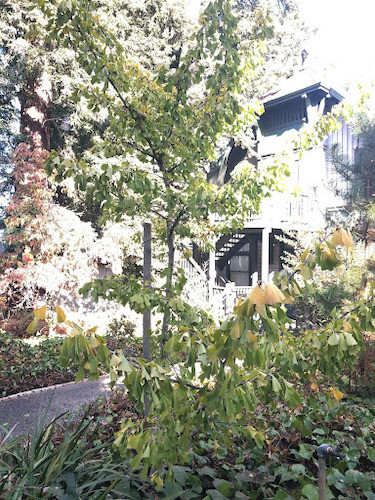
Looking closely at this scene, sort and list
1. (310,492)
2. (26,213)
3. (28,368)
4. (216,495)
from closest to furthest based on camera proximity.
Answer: (310,492), (216,495), (28,368), (26,213)

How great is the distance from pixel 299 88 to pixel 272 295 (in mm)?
12885

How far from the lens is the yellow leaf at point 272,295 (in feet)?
3.88

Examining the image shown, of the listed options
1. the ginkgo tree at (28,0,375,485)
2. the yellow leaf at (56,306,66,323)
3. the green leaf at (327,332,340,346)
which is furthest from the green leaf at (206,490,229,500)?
the yellow leaf at (56,306,66,323)

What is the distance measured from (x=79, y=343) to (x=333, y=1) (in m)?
15.6

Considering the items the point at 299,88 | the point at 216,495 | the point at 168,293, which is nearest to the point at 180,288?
the point at 168,293

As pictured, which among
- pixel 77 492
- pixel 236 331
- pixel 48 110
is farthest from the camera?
pixel 48 110

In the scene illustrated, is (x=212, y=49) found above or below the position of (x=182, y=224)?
above

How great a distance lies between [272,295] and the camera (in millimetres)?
1207

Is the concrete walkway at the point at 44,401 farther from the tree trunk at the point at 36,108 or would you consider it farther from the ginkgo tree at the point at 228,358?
the tree trunk at the point at 36,108

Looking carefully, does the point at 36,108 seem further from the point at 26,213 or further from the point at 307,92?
the point at 307,92

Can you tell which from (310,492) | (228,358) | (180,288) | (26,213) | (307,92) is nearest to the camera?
(228,358)

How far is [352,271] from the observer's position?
19.4 feet

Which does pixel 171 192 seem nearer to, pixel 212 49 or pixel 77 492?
pixel 212 49

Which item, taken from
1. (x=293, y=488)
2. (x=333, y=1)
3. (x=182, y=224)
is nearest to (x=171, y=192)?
(x=182, y=224)
